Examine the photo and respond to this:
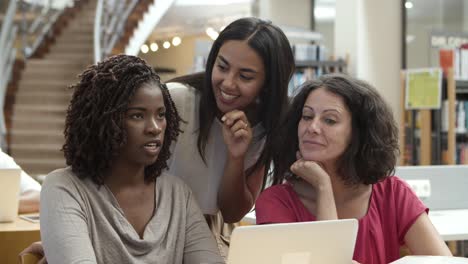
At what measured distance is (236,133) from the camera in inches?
77.8

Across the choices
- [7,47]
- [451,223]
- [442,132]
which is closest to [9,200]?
[451,223]

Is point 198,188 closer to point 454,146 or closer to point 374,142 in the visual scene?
point 374,142

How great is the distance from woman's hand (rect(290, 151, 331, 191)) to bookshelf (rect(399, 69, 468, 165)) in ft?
13.8

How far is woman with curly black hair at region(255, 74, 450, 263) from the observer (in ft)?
6.05

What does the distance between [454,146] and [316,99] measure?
4366 mm

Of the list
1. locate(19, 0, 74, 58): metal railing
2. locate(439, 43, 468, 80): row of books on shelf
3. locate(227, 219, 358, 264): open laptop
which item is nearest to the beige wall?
locate(19, 0, 74, 58): metal railing

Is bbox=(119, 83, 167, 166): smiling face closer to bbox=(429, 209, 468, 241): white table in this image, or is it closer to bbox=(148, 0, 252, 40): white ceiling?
bbox=(429, 209, 468, 241): white table

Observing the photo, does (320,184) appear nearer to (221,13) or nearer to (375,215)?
(375,215)

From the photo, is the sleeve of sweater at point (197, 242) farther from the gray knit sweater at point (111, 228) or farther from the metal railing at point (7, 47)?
the metal railing at point (7, 47)

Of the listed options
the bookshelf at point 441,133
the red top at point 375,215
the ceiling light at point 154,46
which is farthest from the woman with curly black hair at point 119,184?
the ceiling light at point 154,46

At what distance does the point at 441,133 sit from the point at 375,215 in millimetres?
4348

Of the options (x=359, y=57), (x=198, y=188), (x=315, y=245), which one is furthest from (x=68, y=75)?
(x=315, y=245)

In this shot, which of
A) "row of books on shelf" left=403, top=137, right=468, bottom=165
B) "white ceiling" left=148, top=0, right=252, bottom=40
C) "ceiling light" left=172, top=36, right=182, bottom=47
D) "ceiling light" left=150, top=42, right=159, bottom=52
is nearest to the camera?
"row of books on shelf" left=403, top=137, right=468, bottom=165

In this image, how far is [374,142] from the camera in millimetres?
1902
